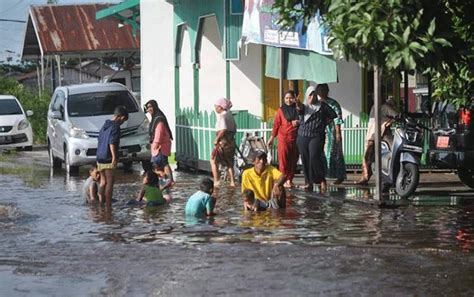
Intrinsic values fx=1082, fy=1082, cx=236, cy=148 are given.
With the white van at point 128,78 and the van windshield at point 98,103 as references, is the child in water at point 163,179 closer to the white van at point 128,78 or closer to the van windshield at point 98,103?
the van windshield at point 98,103

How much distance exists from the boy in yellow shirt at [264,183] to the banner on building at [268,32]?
271 cm

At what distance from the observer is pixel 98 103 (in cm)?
2314

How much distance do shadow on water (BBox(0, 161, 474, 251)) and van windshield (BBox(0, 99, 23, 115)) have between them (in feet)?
43.8

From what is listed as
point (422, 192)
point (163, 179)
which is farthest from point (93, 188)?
point (422, 192)

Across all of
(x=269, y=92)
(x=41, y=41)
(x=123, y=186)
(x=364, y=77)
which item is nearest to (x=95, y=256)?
(x=123, y=186)

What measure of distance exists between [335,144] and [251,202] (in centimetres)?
362

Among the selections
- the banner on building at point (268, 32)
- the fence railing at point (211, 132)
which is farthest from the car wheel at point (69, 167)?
the banner on building at point (268, 32)

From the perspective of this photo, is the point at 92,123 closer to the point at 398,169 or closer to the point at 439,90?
the point at 398,169

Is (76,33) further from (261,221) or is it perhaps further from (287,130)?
(261,221)

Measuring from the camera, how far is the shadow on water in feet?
40.5

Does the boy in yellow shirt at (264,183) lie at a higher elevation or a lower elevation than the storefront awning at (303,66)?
lower

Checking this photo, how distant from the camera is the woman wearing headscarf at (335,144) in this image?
57.1ft

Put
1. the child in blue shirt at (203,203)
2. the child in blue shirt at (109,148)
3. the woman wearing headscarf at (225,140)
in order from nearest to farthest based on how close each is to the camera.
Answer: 1. the child in blue shirt at (203,203)
2. the child in blue shirt at (109,148)
3. the woman wearing headscarf at (225,140)

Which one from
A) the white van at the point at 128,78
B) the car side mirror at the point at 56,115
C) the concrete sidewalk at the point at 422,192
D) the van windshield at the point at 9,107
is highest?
the white van at the point at 128,78
